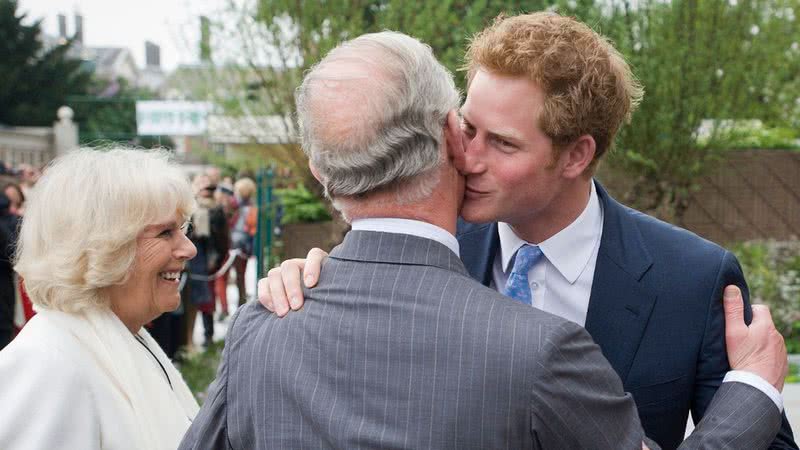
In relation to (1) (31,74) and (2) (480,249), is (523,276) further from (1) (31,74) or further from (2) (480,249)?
(1) (31,74)

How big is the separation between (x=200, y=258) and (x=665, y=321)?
338 inches

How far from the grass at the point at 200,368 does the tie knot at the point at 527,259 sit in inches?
228

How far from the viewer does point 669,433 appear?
7.23 feet

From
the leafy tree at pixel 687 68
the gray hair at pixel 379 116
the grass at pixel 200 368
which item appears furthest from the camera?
the leafy tree at pixel 687 68

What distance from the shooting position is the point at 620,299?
2.24 metres

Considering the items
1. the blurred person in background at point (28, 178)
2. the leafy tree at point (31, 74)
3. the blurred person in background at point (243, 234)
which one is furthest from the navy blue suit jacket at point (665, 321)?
the leafy tree at point (31, 74)

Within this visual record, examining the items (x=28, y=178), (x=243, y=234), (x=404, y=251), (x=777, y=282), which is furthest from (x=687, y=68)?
(x=28, y=178)

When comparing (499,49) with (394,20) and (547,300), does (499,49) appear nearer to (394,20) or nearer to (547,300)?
(547,300)

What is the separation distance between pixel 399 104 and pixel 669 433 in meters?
1.08

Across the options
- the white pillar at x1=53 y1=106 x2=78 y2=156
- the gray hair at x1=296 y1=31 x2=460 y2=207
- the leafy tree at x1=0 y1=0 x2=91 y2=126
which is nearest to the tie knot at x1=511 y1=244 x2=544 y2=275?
the gray hair at x1=296 y1=31 x2=460 y2=207

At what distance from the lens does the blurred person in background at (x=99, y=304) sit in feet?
8.48

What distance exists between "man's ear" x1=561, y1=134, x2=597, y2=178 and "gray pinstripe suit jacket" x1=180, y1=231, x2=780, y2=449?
2.20ft

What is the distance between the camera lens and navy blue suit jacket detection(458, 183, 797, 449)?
7.11 feet

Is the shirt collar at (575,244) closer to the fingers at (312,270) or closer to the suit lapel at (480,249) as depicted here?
the suit lapel at (480,249)
